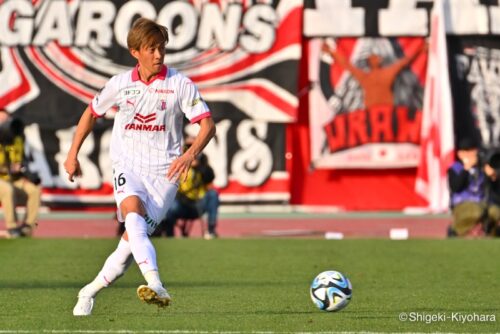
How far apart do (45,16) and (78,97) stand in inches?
69.1

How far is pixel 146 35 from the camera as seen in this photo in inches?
381

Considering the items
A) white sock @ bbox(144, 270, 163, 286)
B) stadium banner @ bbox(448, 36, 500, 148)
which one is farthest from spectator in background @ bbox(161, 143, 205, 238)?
white sock @ bbox(144, 270, 163, 286)

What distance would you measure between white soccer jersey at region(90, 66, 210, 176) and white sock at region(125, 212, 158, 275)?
0.41 m

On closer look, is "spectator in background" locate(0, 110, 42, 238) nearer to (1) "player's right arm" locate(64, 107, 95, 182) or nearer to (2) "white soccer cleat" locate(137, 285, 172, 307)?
(1) "player's right arm" locate(64, 107, 95, 182)

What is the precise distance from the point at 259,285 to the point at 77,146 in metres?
4.05

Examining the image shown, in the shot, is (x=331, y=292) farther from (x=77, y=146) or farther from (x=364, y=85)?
(x=364, y=85)

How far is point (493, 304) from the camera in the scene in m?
11.6

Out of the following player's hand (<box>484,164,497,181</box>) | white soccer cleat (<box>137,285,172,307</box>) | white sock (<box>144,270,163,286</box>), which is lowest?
white soccer cleat (<box>137,285,172,307</box>)

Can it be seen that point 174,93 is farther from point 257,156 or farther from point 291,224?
point 257,156

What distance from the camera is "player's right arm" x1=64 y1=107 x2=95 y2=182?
9.88 m

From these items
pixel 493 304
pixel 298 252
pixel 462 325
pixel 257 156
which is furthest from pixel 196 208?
pixel 462 325

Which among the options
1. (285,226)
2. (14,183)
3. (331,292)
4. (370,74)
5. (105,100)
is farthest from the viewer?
(370,74)

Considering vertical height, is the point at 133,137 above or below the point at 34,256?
above

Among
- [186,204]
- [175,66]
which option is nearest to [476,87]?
[175,66]
